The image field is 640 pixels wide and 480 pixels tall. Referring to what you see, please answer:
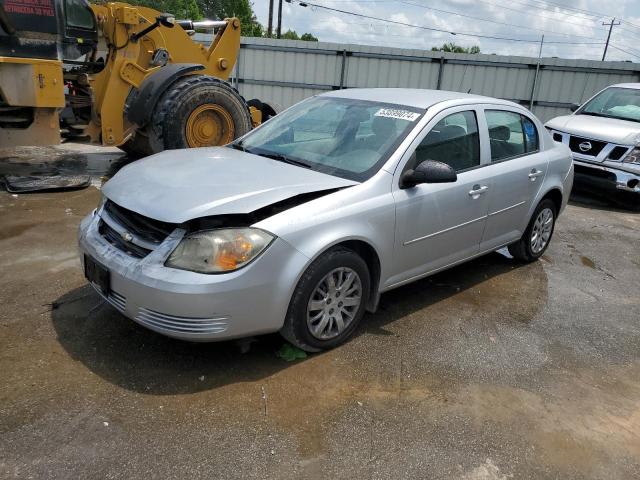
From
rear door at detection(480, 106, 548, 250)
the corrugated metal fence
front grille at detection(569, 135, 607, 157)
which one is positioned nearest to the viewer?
rear door at detection(480, 106, 548, 250)

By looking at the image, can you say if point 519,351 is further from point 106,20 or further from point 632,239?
point 106,20

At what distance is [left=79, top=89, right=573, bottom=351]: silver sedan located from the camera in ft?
9.86

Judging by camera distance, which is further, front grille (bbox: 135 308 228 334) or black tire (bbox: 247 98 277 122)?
black tire (bbox: 247 98 277 122)

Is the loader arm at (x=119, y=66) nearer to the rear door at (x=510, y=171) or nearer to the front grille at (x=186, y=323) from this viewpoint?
the rear door at (x=510, y=171)

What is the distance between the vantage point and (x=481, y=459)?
108 inches

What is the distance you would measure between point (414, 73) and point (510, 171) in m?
10.5

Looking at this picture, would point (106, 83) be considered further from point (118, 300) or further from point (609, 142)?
point (609, 142)

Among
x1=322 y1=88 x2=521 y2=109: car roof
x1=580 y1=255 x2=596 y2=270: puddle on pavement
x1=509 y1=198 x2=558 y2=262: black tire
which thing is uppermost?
x1=322 y1=88 x2=521 y2=109: car roof

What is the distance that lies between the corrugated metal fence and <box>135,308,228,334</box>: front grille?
41.0 ft

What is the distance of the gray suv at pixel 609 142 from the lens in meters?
8.11

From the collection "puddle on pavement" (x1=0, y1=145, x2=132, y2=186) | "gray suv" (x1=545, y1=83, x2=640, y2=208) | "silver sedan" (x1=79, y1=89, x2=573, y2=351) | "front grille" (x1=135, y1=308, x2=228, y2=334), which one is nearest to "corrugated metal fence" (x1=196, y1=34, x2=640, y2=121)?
"gray suv" (x1=545, y1=83, x2=640, y2=208)

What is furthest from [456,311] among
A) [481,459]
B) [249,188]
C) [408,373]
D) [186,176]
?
[186,176]

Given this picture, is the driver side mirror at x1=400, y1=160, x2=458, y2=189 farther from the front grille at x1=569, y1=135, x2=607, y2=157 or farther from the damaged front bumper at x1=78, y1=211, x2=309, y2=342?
the front grille at x1=569, y1=135, x2=607, y2=157

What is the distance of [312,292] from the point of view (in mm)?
3279
